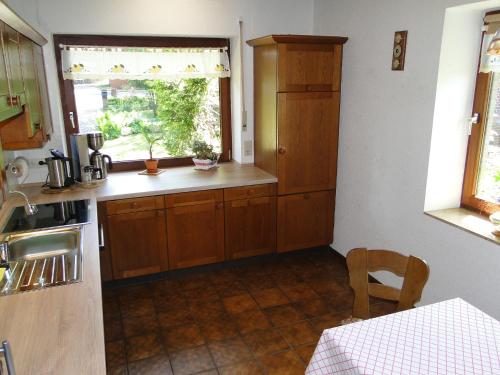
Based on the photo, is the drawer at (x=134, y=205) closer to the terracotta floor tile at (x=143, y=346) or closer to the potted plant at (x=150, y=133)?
the potted plant at (x=150, y=133)

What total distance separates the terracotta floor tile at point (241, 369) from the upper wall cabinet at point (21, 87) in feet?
5.55

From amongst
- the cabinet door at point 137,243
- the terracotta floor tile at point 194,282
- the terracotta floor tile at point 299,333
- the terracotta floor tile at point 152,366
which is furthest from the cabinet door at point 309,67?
the terracotta floor tile at point 152,366

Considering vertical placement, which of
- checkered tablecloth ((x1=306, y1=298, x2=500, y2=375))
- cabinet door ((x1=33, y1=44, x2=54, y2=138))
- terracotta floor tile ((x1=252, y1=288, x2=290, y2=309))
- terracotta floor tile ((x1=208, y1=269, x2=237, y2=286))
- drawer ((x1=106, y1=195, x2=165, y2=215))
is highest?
cabinet door ((x1=33, y1=44, x2=54, y2=138))

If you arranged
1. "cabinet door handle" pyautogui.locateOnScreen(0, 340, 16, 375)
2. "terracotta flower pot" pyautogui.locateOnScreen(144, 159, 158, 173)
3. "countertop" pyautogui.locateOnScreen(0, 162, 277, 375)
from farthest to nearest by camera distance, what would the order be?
"terracotta flower pot" pyautogui.locateOnScreen(144, 159, 158, 173) → "countertop" pyautogui.locateOnScreen(0, 162, 277, 375) → "cabinet door handle" pyautogui.locateOnScreen(0, 340, 16, 375)

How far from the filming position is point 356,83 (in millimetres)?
3111

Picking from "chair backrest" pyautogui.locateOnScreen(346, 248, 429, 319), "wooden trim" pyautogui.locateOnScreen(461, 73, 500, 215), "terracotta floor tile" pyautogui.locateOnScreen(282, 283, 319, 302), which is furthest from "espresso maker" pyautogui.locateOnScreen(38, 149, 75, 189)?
"wooden trim" pyautogui.locateOnScreen(461, 73, 500, 215)

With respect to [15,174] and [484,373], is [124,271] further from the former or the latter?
[484,373]

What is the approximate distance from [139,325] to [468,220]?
7.22 ft

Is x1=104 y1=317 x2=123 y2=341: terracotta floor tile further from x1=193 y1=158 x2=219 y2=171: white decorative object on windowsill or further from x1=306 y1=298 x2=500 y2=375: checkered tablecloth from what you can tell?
x1=306 y1=298 x2=500 y2=375: checkered tablecloth

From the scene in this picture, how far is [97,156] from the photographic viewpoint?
3.13 metres

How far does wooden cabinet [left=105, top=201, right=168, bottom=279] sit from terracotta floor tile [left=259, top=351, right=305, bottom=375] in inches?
47.5

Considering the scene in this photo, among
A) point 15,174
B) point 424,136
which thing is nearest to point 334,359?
point 424,136

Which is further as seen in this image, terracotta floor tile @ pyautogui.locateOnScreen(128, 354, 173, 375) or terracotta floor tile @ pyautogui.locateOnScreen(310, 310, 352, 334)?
terracotta floor tile @ pyautogui.locateOnScreen(310, 310, 352, 334)

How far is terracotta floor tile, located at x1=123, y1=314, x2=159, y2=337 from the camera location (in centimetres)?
260
